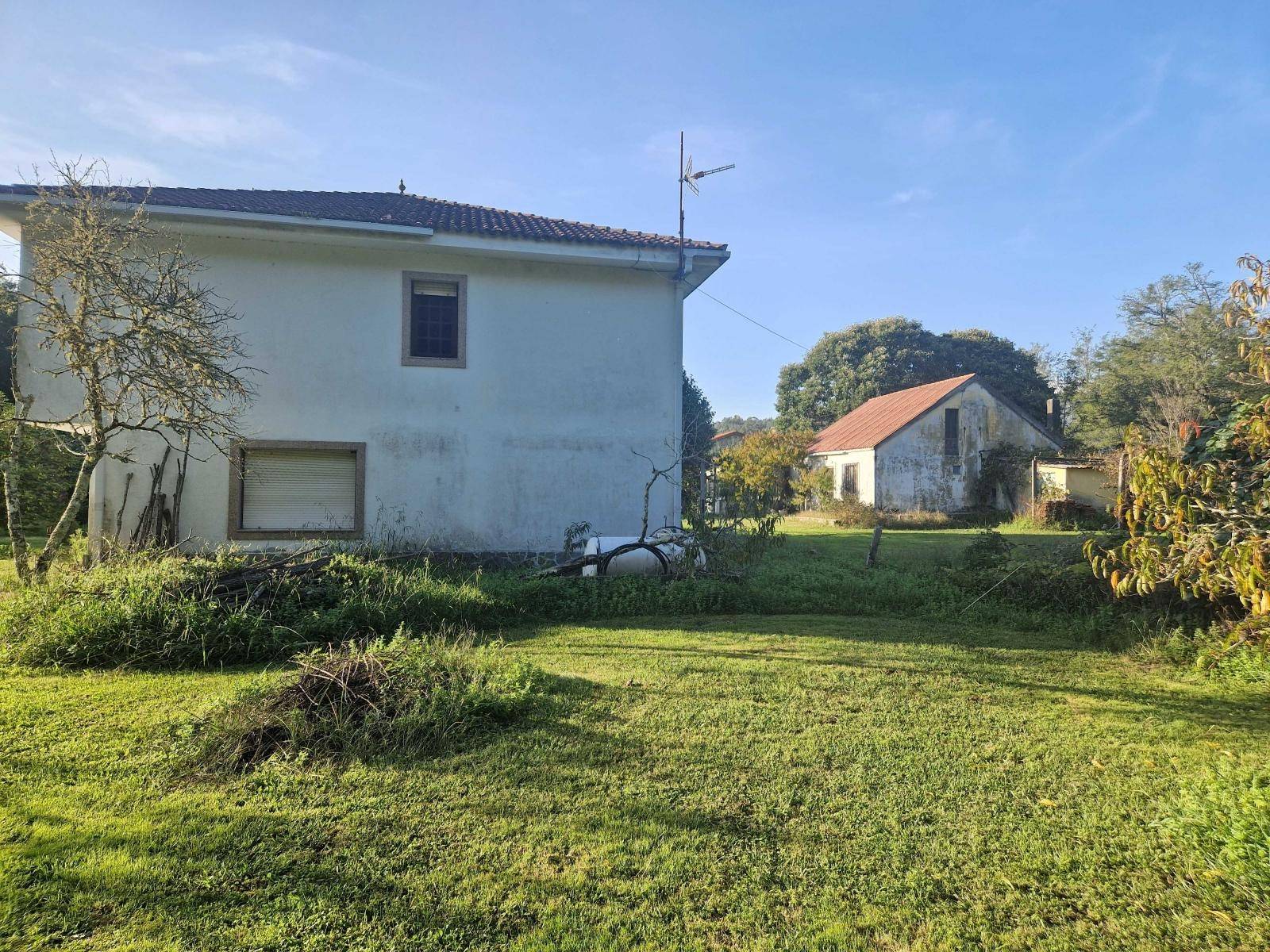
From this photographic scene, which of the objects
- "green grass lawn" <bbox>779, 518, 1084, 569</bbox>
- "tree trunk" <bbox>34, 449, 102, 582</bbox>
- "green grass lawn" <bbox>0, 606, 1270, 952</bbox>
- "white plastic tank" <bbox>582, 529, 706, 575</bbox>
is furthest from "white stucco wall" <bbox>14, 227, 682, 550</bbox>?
"green grass lawn" <bbox>0, 606, 1270, 952</bbox>

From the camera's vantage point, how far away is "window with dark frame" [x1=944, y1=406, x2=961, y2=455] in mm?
25516

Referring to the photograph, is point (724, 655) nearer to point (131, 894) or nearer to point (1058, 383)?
point (131, 894)

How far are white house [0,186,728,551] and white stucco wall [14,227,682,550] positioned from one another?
0.03 m

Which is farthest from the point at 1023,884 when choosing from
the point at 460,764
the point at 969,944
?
the point at 460,764

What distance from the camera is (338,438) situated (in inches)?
424

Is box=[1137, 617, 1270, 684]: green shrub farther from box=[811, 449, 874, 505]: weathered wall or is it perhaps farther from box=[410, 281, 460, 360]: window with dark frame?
box=[811, 449, 874, 505]: weathered wall

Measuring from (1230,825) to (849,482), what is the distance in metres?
25.3

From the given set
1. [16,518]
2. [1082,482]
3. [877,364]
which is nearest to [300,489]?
[16,518]

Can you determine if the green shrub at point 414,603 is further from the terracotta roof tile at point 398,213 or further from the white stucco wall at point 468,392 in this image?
the terracotta roof tile at point 398,213

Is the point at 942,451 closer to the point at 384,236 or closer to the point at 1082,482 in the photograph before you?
the point at 1082,482

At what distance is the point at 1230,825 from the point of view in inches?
120

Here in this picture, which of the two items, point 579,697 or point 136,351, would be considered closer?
point 579,697

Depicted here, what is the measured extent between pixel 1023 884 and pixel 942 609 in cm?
617

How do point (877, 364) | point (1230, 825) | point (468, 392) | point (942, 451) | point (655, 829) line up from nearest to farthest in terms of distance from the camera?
point (1230, 825), point (655, 829), point (468, 392), point (942, 451), point (877, 364)
